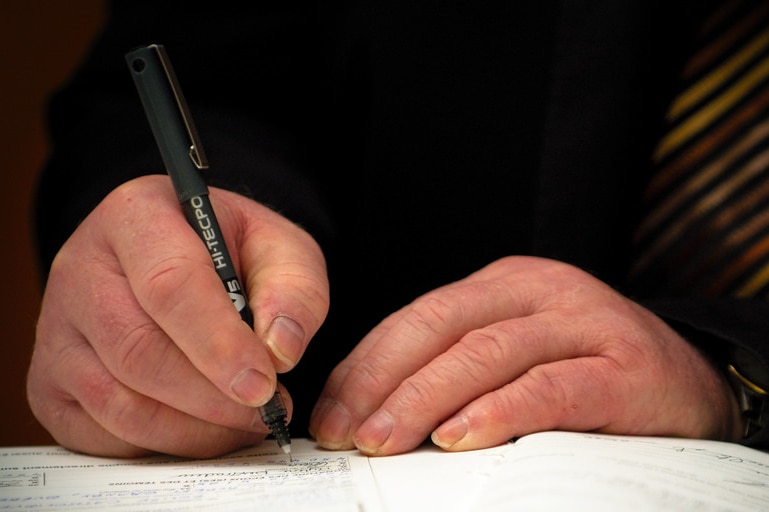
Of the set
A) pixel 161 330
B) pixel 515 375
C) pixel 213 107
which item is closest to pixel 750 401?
pixel 515 375

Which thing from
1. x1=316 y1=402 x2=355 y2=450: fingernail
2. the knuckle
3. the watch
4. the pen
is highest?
the pen

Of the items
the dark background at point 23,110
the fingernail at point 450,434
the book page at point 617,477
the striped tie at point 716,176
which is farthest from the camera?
the dark background at point 23,110

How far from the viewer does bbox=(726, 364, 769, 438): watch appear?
21.3 inches

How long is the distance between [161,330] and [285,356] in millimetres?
74

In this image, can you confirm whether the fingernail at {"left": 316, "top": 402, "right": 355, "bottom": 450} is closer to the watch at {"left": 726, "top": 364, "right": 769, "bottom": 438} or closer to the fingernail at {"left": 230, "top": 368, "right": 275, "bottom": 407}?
the fingernail at {"left": 230, "top": 368, "right": 275, "bottom": 407}

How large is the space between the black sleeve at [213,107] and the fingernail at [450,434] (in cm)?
27

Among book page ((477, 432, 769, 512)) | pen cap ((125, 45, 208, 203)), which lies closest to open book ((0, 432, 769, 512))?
book page ((477, 432, 769, 512))

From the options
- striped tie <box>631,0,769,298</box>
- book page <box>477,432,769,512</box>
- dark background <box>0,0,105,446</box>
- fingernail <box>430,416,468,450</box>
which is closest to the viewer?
book page <box>477,432,769,512</box>

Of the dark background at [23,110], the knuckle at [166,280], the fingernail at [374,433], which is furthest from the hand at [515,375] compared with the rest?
the dark background at [23,110]

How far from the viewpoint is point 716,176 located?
674mm

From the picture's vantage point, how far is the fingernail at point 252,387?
0.42 m

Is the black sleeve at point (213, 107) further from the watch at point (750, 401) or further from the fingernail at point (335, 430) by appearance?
the watch at point (750, 401)

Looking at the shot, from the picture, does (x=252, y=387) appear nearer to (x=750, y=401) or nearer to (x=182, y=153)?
(x=182, y=153)

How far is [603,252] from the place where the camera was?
744mm
